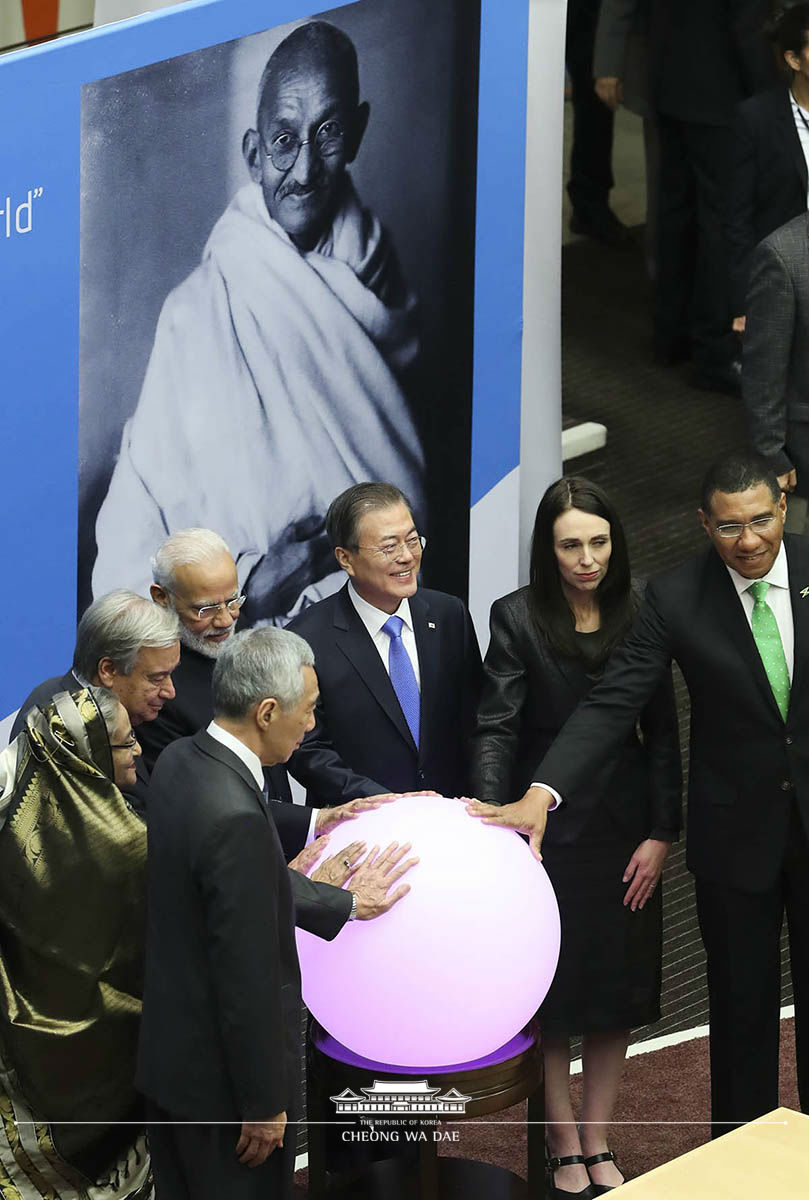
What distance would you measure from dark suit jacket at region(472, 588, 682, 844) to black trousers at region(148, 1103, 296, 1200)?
3.34ft

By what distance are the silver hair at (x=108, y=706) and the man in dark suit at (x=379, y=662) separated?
0.70m

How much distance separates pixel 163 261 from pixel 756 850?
2.06 metres

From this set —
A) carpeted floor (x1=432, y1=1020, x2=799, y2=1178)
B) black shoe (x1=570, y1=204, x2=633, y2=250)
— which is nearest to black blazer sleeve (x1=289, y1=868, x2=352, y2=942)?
carpeted floor (x1=432, y1=1020, x2=799, y2=1178)

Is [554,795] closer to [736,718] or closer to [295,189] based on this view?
[736,718]

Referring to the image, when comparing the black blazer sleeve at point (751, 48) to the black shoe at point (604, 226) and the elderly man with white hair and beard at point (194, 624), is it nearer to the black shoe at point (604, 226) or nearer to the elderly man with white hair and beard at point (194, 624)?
the black shoe at point (604, 226)

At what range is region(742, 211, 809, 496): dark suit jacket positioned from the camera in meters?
5.59

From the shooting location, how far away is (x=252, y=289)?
5059mm

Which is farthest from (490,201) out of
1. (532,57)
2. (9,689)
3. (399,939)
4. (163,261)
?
(399,939)

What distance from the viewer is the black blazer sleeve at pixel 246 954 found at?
332 centimetres

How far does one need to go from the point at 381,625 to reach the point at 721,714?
0.77 metres

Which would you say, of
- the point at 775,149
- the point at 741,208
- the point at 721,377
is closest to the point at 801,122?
the point at 775,149

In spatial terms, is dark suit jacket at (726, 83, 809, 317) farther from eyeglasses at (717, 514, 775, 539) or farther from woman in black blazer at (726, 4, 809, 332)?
eyeglasses at (717, 514, 775, 539)

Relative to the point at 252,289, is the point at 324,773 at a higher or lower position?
lower

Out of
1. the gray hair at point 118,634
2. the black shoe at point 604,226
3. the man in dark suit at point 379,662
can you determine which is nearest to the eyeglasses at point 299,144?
the man in dark suit at point 379,662
